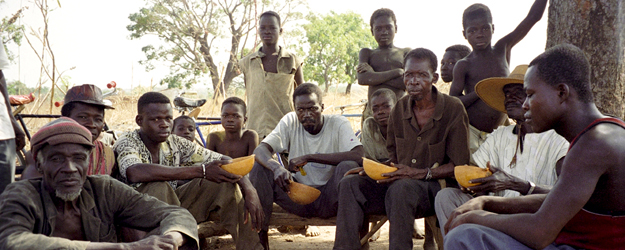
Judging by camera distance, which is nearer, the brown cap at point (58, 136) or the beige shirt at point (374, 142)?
the brown cap at point (58, 136)

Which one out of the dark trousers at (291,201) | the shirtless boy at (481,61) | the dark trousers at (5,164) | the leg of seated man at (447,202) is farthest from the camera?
the shirtless boy at (481,61)

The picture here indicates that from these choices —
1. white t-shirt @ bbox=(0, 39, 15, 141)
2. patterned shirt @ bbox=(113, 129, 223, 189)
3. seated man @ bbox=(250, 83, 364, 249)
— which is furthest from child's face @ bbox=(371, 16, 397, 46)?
white t-shirt @ bbox=(0, 39, 15, 141)

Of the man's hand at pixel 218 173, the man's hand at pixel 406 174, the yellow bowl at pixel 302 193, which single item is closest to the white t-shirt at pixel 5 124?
the man's hand at pixel 218 173

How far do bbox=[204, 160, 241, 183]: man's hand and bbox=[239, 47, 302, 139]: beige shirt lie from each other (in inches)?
84.5

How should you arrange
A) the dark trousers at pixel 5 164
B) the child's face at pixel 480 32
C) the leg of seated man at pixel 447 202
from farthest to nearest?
the child's face at pixel 480 32
the leg of seated man at pixel 447 202
the dark trousers at pixel 5 164

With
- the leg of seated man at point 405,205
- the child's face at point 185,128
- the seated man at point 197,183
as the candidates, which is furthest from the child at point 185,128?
the leg of seated man at point 405,205

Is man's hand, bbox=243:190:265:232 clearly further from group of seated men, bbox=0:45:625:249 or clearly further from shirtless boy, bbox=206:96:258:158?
shirtless boy, bbox=206:96:258:158

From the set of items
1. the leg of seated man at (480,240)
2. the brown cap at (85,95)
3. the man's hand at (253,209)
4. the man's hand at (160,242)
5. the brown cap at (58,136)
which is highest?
the brown cap at (85,95)

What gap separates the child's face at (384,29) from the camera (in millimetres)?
5434

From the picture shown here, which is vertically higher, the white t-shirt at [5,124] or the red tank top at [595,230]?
the white t-shirt at [5,124]

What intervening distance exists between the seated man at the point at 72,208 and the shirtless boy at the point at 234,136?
2.24 metres

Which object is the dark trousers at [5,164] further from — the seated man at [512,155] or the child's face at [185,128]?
the child's face at [185,128]

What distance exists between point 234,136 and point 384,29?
190cm

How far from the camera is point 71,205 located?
2773mm
